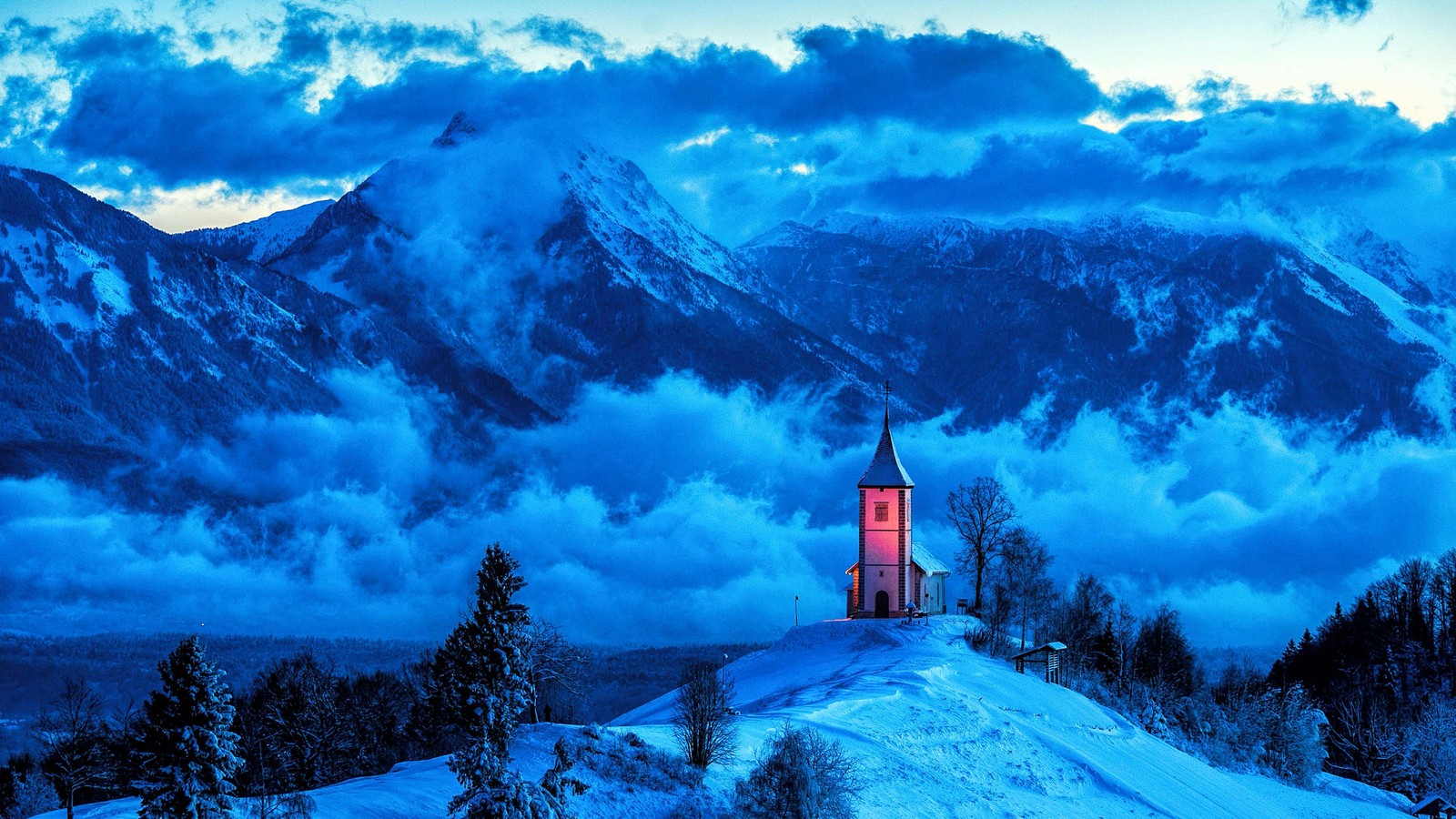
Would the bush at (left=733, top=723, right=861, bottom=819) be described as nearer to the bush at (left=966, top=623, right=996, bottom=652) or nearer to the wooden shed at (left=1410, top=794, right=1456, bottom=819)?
the bush at (left=966, top=623, right=996, bottom=652)

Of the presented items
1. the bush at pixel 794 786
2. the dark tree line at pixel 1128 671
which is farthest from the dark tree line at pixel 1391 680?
the bush at pixel 794 786

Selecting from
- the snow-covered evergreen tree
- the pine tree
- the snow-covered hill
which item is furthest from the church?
the pine tree

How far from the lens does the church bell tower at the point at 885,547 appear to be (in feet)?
381

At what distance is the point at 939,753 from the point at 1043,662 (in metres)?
31.1

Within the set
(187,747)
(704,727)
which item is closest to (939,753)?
(704,727)

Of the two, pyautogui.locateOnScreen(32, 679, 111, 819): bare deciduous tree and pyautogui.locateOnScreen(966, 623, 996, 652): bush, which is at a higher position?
pyautogui.locateOnScreen(966, 623, 996, 652): bush

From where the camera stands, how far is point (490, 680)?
57.9m

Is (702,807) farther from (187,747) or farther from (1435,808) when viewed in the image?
(1435,808)

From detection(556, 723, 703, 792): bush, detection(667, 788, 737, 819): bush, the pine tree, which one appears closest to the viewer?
the pine tree

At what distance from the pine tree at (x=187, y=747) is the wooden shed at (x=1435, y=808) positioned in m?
74.0

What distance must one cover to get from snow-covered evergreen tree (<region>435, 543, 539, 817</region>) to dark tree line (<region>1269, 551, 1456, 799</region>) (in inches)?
2733

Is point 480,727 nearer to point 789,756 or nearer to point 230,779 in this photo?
point 230,779

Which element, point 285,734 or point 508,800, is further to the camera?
point 285,734

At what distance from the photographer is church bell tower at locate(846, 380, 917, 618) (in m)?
116
